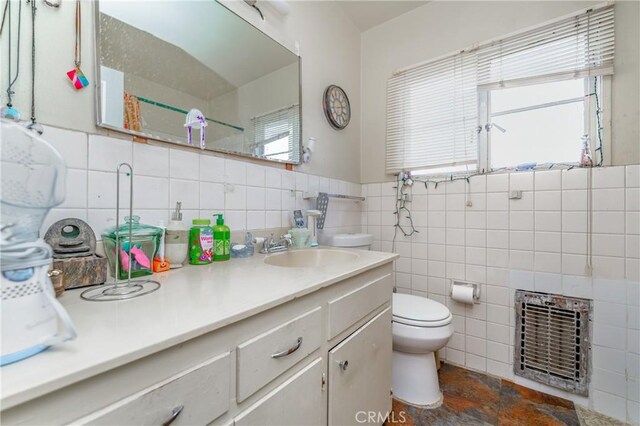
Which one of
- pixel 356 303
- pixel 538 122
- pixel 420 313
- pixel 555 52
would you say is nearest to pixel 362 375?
pixel 356 303

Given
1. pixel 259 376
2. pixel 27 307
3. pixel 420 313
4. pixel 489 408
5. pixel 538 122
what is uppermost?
pixel 538 122

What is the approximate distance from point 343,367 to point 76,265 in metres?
0.85

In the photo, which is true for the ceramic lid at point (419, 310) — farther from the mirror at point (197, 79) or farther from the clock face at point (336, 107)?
the clock face at point (336, 107)

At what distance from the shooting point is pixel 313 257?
1.41 m

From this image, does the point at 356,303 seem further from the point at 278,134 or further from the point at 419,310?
the point at 278,134

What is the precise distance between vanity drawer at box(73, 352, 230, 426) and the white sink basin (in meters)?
0.77

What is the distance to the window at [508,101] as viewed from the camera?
146cm

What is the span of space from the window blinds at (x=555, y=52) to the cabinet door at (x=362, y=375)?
1.64 meters

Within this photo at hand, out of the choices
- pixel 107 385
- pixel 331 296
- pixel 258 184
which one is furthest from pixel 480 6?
pixel 107 385

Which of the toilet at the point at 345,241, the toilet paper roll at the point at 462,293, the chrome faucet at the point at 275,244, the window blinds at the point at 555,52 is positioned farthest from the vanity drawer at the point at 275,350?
the window blinds at the point at 555,52

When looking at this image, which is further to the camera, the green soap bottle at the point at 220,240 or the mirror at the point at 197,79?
the green soap bottle at the point at 220,240

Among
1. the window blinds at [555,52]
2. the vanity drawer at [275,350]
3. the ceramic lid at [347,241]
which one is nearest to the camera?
the vanity drawer at [275,350]

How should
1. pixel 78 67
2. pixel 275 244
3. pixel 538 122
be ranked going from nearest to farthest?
pixel 78 67 → pixel 275 244 → pixel 538 122

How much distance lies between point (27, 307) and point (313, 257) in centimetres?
110
